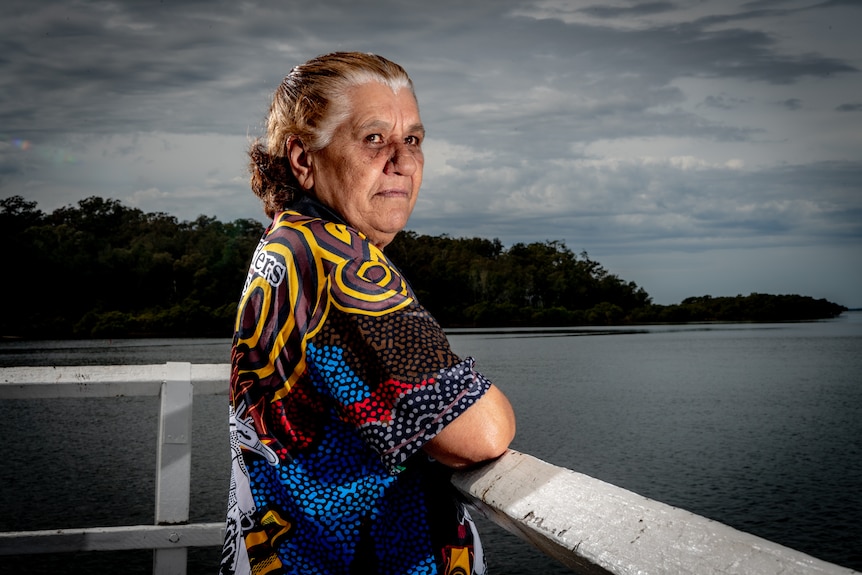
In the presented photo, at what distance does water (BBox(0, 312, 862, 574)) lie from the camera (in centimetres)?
1018

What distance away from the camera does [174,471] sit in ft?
7.42

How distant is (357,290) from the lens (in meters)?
1.15

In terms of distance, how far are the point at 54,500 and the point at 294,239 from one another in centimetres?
1052

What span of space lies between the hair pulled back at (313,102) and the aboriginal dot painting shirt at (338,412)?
4.2 inches

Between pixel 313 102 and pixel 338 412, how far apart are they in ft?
1.68

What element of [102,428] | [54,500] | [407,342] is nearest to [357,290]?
[407,342]

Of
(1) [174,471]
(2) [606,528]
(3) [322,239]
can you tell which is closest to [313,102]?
(3) [322,239]

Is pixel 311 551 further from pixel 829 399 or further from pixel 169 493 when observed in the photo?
pixel 829 399

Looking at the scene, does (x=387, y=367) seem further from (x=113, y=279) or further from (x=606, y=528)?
(x=113, y=279)

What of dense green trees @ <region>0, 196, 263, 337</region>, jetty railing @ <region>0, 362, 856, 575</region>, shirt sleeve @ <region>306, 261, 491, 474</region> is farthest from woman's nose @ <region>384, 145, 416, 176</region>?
dense green trees @ <region>0, 196, 263, 337</region>

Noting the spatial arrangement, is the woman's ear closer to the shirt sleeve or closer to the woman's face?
the woman's face

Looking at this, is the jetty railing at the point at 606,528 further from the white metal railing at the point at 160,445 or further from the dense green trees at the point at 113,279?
the dense green trees at the point at 113,279

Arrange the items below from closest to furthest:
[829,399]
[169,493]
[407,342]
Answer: [407,342] < [169,493] < [829,399]

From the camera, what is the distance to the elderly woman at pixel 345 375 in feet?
3.70
